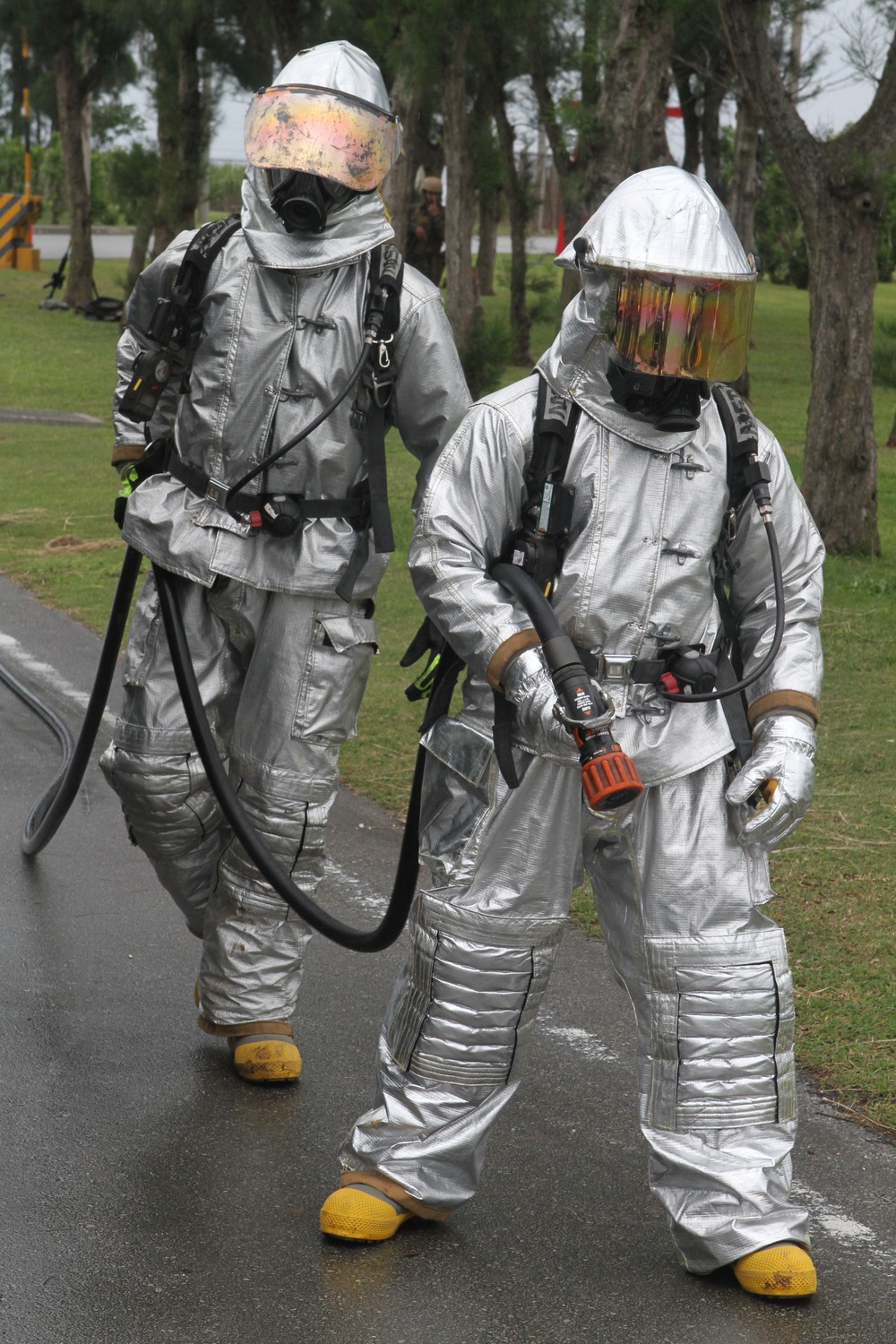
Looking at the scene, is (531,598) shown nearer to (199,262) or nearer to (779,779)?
(779,779)

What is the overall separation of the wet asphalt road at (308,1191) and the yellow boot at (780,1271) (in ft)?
0.12

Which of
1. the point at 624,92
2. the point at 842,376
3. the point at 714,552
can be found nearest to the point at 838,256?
the point at 842,376

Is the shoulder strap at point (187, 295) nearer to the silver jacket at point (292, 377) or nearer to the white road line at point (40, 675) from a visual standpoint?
the silver jacket at point (292, 377)

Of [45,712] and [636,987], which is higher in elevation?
A: [636,987]

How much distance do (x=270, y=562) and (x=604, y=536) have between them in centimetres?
94

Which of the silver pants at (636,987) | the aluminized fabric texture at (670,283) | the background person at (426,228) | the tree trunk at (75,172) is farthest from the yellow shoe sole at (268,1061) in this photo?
the tree trunk at (75,172)

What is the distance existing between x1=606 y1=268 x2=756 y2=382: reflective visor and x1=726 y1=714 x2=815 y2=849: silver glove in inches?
25.0

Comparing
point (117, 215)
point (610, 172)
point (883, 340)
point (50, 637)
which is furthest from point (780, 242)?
point (50, 637)

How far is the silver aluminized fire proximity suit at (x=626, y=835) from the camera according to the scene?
9.11 ft

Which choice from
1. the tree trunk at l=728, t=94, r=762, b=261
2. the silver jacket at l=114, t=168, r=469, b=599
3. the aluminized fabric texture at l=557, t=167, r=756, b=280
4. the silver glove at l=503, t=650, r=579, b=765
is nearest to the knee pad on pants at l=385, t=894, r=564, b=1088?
the silver glove at l=503, t=650, r=579, b=765

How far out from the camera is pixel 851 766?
5988 mm

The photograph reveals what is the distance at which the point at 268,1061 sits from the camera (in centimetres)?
353

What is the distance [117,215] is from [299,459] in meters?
40.9

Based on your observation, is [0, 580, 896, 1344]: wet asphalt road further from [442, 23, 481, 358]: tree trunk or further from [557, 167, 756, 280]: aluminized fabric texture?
[442, 23, 481, 358]: tree trunk
